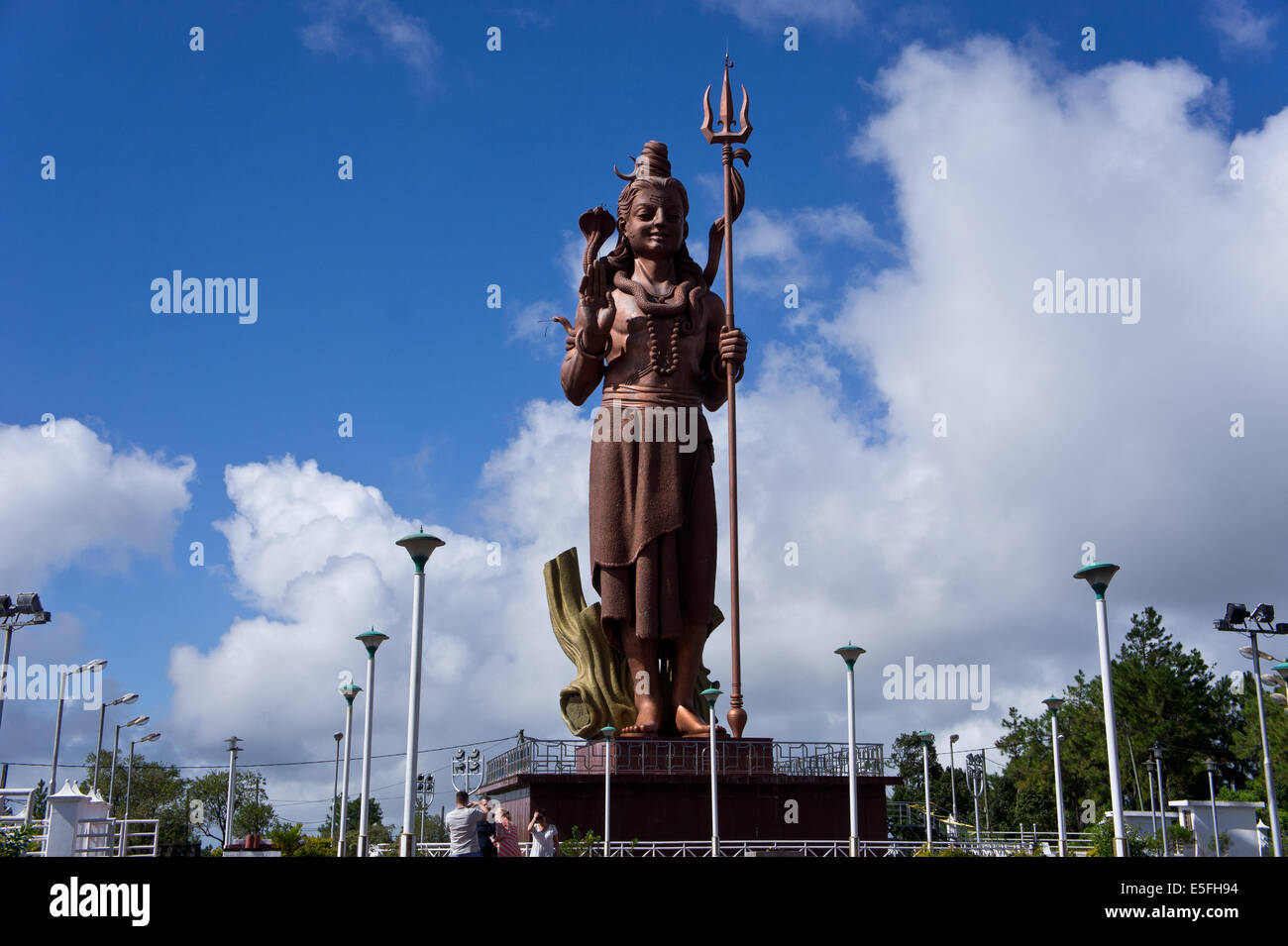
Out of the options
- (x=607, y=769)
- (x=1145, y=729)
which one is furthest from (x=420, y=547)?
(x=1145, y=729)

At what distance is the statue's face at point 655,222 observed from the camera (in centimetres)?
1653

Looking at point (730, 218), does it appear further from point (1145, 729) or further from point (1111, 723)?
point (1145, 729)

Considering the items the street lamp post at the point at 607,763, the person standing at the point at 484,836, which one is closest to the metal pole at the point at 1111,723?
the person standing at the point at 484,836

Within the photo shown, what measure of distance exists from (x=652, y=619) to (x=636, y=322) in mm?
4065

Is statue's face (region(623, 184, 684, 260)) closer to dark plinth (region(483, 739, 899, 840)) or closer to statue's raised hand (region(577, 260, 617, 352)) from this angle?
statue's raised hand (region(577, 260, 617, 352))

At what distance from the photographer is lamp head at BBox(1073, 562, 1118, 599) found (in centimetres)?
974

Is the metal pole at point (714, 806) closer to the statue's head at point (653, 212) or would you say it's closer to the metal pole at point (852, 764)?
the metal pole at point (852, 764)

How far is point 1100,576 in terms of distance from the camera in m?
9.79

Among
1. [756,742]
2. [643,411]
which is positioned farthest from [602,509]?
[756,742]
